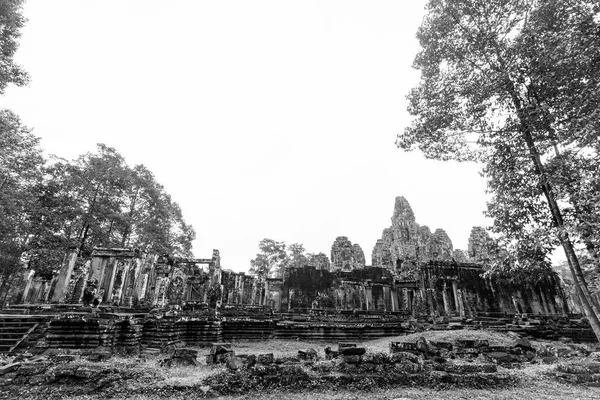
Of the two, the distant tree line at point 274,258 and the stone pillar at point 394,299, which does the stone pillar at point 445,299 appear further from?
the distant tree line at point 274,258

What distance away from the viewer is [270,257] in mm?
38219

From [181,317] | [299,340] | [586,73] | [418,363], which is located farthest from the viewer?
[299,340]

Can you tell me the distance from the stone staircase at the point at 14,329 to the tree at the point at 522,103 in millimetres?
13547

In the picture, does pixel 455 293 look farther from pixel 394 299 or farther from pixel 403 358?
pixel 403 358

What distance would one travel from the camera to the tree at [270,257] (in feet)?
124

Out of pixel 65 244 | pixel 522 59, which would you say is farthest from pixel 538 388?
pixel 65 244

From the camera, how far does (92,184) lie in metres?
22.4

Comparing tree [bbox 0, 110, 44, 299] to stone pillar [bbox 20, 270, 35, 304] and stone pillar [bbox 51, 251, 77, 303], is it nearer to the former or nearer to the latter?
stone pillar [bbox 20, 270, 35, 304]

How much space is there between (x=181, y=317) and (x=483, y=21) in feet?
46.9

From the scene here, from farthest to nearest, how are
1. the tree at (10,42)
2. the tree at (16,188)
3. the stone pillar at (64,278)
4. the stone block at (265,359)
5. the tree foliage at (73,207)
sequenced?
1. the tree foliage at (73,207)
2. the tree at (16,188)
3. the stone pillar at (64,278)
4. the tree at (10,42)
5. the stone block at (265,359)

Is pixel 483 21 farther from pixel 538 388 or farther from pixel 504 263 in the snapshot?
pixel 538 388

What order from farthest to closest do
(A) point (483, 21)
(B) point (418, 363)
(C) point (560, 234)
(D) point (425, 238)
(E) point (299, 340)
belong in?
(D) point (425, 238)
(E) point (299, 340)
(A) point (483, 21)
(C) point (560, 234)
(B) point (418, 363)

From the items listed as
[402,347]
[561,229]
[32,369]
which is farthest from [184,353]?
[561,229]

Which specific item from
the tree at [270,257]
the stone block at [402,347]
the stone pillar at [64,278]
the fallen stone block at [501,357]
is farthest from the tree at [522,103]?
the tree at [270,257]
